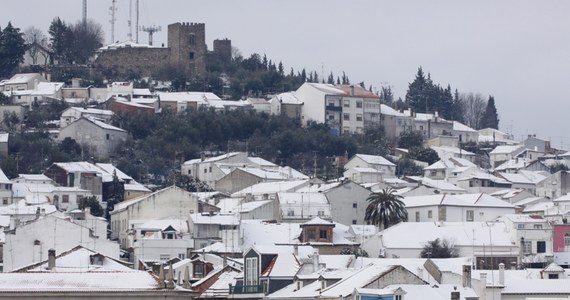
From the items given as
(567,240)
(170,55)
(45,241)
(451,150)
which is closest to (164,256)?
(45,241)

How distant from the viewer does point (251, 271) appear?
237 ft

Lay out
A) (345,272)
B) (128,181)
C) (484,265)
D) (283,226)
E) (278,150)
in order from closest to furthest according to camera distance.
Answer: (345,272) → (484,265) → (283,226) → (128,181) → (278,150)

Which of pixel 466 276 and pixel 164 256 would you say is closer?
pixel 466 276

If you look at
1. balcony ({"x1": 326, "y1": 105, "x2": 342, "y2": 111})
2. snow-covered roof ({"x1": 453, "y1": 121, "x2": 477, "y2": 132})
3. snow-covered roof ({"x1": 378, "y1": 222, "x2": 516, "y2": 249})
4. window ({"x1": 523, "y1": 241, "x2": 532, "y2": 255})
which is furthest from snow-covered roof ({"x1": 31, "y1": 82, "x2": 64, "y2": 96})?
window ({"x1": 523, "y1": 241, "x2": 532, "y2": 255})

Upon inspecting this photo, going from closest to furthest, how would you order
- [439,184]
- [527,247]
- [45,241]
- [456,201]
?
[45,241], [527,247], [456,201], [439,184]

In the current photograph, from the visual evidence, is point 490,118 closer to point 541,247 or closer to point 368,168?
point 368,168

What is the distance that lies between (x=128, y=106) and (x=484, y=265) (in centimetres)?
5629

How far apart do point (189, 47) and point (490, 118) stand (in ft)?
110

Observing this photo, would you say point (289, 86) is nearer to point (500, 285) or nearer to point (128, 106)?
point (128, 106)

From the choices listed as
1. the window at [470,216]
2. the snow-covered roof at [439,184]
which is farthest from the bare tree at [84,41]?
the window at [470,216]

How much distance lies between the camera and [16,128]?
A: 140 meters

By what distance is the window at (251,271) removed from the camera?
235 feet

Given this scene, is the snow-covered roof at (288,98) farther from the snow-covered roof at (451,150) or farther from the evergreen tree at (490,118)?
the evergreen tree at (490,118)

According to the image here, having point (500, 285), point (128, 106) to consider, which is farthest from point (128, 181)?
point (500, 285)
